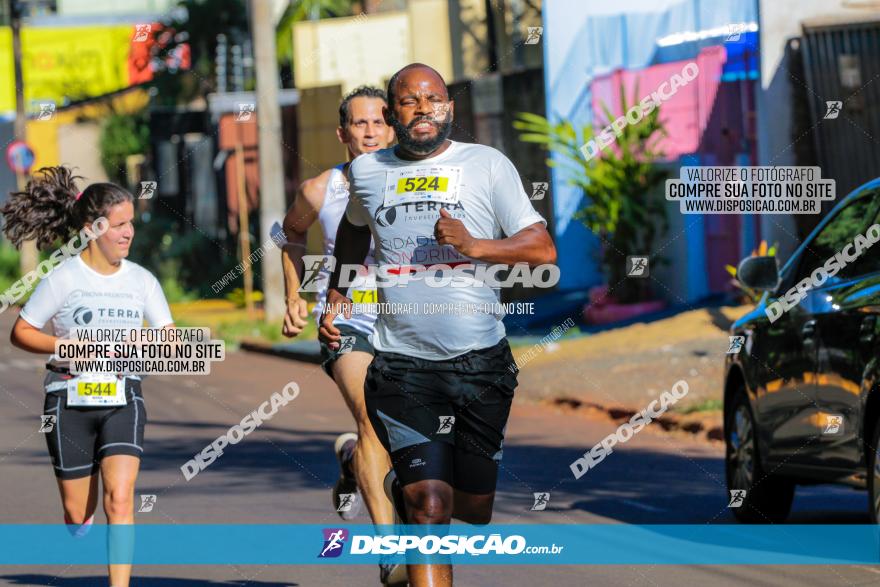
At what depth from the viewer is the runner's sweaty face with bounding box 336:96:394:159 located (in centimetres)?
766

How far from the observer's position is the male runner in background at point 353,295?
276 inches

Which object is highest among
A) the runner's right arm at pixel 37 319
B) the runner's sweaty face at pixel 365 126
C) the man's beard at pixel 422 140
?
the runner's sweaty face at pixel 365 126

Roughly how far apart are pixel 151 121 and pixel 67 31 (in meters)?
19.4

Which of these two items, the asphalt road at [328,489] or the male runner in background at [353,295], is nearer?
the male runner in background at [353,295]

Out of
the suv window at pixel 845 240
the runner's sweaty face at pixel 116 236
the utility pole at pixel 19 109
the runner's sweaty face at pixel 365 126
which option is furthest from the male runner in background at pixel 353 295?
the utility pole at pixel 19 109

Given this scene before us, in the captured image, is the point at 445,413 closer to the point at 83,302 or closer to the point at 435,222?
the point at 435,222

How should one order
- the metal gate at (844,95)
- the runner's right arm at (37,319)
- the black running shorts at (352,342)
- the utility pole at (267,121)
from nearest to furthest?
the runner's right arm at (37,319), the black running shorts at (352,342), the metal gate at (844,95), the utility pole at (267,121)

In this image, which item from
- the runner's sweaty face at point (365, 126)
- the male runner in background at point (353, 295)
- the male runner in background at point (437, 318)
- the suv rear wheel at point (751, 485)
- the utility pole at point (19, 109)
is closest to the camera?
the male runner in background at point (437, 318)

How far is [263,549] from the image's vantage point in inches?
333

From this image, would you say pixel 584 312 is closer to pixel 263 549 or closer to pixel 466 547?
pixel 263 549

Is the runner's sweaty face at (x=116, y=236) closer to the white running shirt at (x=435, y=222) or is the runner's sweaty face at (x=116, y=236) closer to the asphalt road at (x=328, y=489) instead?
the white running shirt at (x=435, y=222)

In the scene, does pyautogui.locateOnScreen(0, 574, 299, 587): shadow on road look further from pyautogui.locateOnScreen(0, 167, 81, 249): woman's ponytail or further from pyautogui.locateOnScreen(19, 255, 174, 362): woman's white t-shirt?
pyautogui.locateOnScreen(0, 167, 81, 249): woman's ponytail

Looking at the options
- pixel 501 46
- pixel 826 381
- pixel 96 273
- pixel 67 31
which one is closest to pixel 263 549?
pixel 96 273

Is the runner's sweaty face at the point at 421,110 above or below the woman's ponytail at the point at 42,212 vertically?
above
